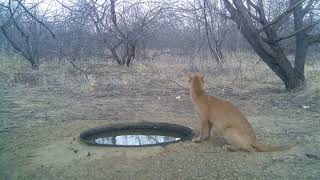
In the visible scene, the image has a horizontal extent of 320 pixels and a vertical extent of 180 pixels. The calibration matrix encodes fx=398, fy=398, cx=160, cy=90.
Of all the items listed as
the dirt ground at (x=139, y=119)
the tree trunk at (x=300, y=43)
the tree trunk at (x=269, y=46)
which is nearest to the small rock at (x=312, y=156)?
the dirt ground at (x=139, y=119)

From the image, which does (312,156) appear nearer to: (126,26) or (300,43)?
(300,43)

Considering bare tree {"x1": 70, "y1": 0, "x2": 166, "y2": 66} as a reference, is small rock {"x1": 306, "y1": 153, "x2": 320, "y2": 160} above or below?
below

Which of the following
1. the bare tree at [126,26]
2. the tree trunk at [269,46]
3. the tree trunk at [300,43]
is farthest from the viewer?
the bare tree at [126,26]

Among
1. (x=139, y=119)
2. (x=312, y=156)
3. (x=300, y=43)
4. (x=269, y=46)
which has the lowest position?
(x=312, y=156)

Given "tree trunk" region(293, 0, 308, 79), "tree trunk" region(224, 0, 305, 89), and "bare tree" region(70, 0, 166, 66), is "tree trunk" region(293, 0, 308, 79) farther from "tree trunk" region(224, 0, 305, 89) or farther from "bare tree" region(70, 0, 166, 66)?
"bare tree" region(70, 0, 166, 66)

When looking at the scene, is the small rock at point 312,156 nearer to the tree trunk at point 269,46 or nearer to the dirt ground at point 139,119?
the dirt ground at point 139,119

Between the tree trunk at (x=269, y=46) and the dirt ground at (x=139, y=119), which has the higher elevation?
the tree trunk at (x=269, y=46)

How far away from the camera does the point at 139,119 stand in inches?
302

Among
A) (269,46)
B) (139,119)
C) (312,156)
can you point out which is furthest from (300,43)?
(312,156)

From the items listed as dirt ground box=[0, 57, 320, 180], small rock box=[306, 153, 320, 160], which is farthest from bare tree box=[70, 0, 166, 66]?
small rock box=[306, 153, 320, 160]

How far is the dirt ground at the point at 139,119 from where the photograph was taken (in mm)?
4875

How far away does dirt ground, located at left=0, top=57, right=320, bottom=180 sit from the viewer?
192 inches

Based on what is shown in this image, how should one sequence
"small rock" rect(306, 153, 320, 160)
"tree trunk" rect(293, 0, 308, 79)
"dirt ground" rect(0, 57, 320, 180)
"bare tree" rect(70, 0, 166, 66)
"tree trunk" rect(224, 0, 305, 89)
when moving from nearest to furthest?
"dirt ground" rect(0, 57, 320, 180)
"small rock" rect(306, 153, 320, 160)
"tree trunk" rect(224, 0, 305, 89)
"tree trunk" rect(293, 0, 308, 79)
"bare tree" rect(70, 0, 166, 66)

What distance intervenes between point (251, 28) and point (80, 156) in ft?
22.3
